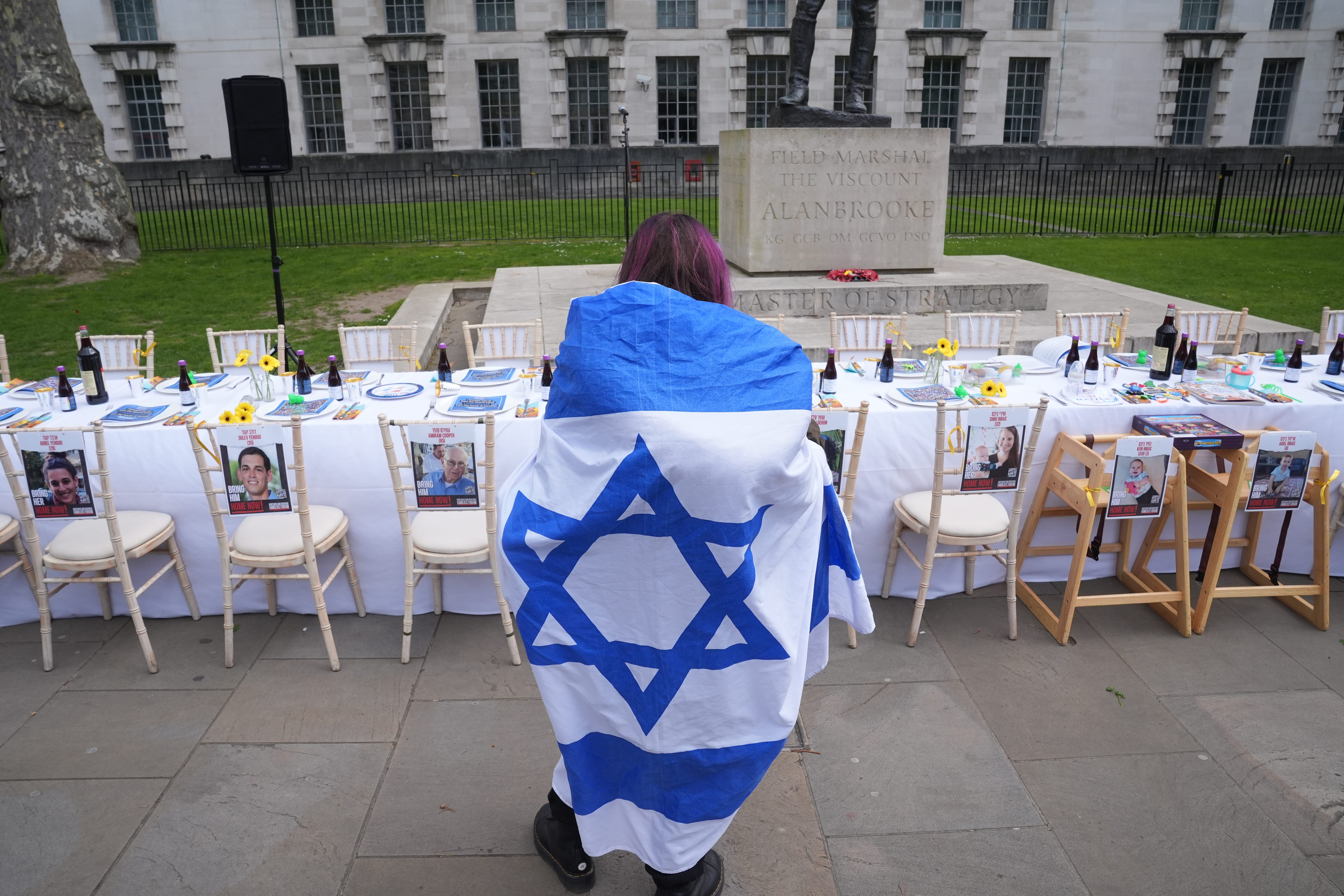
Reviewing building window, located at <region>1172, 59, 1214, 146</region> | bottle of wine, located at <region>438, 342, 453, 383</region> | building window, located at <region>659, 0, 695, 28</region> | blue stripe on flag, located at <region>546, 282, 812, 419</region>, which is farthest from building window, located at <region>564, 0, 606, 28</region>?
blue stripe on flag, located at <region>546, 282, 812, 419</region>

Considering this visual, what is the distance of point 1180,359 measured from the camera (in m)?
5.42

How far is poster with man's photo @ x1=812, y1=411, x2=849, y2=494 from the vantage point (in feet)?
13.5

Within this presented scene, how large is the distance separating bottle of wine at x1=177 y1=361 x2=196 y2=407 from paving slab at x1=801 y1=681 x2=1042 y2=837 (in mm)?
3634

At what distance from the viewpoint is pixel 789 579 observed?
2348 mm

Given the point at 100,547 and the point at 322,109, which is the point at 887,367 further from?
the point at 322,109

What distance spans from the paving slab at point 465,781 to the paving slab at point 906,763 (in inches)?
41.4

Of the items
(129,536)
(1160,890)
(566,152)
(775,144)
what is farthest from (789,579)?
(566,152)

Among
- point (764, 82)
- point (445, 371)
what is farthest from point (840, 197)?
point (764, 82)

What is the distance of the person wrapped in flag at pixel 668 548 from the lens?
6.81 feet

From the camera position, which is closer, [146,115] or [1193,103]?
[146,115]

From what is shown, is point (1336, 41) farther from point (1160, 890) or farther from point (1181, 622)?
point (1160, 890)

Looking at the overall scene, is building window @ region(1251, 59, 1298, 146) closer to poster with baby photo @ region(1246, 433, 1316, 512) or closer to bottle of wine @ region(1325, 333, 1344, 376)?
bottle of wine @ region(1325, 333, 1344, 376)

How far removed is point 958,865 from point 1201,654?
79.4 inches

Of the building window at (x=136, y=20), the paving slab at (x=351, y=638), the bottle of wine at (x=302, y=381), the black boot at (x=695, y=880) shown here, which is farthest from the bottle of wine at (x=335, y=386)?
the building window at (x=136, y=20)
